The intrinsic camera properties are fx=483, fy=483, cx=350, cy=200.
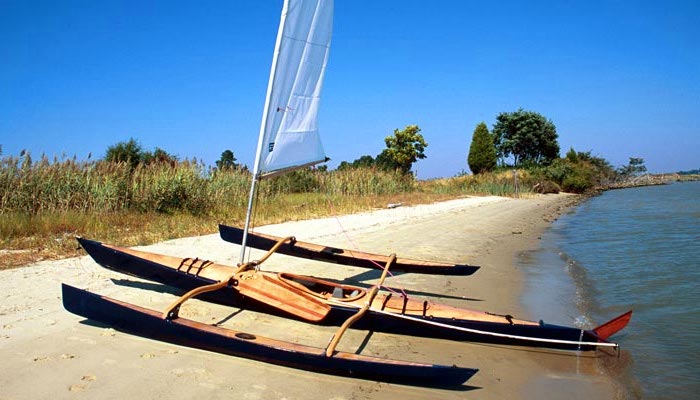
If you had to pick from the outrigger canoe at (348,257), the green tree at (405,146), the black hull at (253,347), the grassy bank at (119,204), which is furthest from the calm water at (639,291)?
the green tree at (405,146)

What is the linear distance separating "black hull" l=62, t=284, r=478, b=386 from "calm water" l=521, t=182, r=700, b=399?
1595 mm

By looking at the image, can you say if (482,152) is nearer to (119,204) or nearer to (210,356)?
(119,204)

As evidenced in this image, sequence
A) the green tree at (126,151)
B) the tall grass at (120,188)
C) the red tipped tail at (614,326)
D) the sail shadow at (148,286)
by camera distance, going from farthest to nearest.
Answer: the green tree at (126,151) → the tall grass at (120,188) → the sail shadow at (148,286) → the red tipped tail at (614,326)

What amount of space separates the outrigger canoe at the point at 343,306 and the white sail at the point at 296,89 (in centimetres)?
121

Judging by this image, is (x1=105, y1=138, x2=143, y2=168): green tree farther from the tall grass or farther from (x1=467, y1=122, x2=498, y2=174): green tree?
(x1=467, y1=122, x2=498, y2=174): green tree

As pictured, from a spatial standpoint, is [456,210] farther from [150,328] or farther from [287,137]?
[150,328]

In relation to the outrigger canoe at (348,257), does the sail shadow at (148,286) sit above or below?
below

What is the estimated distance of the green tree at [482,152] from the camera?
3816cm

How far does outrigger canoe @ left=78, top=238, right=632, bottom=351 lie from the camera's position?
12.6 ft

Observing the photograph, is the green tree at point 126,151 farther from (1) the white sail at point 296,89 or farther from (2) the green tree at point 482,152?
(2) the green tree at point 482,152

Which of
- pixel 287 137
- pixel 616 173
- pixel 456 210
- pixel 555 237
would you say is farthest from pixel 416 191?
pixel 616 173

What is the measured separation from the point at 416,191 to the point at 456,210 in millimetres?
8715

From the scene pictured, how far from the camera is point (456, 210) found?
56.7ft

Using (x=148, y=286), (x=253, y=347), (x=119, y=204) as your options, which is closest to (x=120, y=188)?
(x=119, y=204)
